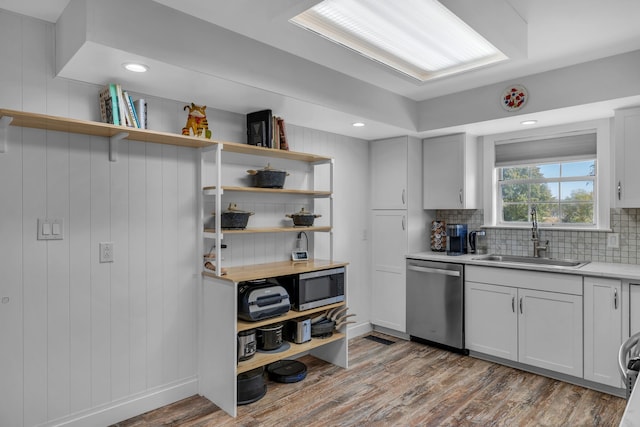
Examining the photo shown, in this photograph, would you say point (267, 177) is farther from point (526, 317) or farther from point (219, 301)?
point (526, 317)

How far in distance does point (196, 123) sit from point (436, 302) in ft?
8.80

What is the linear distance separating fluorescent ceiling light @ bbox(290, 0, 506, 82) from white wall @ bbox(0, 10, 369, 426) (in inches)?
47.2

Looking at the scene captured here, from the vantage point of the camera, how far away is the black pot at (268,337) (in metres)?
2.94

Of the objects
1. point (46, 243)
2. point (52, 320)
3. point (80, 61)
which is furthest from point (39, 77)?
point (52, 320)

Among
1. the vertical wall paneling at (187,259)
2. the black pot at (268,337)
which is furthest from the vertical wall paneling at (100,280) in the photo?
the black pot at (268,337)

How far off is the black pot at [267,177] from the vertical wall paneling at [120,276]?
0.91 metres

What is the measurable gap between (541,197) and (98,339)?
388 cm

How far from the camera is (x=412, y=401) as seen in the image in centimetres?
282

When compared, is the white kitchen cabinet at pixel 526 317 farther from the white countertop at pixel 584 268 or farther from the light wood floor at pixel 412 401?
the light wood floor at pixel 412 401

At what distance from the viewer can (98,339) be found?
245 centimetres

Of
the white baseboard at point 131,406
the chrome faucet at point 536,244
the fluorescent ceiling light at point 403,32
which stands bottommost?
the white baseboard at point 131,406

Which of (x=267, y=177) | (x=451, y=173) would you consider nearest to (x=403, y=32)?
(x=267, y=177)

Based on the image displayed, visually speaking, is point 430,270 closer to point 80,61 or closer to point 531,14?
point 531,14

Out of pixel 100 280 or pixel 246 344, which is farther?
pixel 246 344
